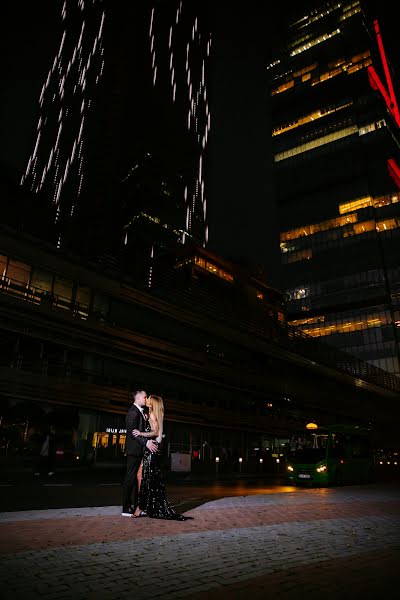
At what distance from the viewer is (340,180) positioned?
93875mm

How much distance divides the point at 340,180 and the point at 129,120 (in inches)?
2083

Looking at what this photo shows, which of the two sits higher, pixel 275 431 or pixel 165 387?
pixel 165 387

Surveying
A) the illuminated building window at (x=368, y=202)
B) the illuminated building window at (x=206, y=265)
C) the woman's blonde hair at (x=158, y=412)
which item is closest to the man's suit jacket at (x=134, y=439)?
the woman's blonde hair at (x=158, y=412)

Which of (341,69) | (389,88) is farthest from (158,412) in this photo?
(341,69)

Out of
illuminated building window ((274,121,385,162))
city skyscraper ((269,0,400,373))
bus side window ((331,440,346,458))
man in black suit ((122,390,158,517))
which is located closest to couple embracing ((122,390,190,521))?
man in black suit ((122,390,158,517))

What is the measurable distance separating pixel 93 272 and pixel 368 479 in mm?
20527

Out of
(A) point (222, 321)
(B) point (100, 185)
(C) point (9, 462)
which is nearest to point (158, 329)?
(A) point (222, 321)

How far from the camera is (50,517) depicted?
20.2ft

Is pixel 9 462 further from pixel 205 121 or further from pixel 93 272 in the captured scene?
pixel 205 121

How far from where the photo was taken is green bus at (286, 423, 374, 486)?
1803 centimetres

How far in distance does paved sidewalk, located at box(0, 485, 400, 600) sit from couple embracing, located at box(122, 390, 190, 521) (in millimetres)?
357

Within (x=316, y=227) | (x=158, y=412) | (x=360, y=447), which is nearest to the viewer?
(x=158, y=412)

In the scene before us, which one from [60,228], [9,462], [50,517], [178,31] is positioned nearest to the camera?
[50,517]

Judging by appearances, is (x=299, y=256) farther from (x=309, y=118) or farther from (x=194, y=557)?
(x=194, y=557)
